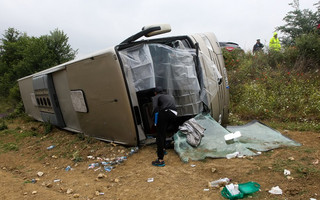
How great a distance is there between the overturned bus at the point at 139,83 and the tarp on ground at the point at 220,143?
58 cm

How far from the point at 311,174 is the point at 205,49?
133 inches

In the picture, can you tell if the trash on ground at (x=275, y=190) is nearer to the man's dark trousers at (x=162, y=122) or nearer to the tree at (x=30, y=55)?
the man's dark trousers at (x=162, y=122)

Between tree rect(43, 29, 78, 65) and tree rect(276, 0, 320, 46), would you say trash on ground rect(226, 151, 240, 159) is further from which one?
tree rect(43, 29, 78, 65)

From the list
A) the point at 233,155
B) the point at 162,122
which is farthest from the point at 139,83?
the point at 233,155

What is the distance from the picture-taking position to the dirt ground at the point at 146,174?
10.9 feet

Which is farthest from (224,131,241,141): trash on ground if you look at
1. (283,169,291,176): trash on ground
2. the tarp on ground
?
(283,169,291,176): trash on ground

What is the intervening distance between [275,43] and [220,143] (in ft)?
29.3

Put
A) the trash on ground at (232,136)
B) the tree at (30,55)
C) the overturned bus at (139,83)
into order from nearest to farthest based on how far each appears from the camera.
Result: 1. the trash on ground at (232,136)
2. the overturned bus at (139,83)
3. the tree at (30,55)

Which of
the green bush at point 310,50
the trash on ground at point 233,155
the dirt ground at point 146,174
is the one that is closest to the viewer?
the dirt ground at point 146,174

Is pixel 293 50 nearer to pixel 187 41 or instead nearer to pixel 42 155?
pixel 187 41

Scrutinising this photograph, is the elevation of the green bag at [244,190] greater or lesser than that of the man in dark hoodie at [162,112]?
lesser

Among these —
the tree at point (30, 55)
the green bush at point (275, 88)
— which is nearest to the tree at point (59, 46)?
the tree at point (30, 55)

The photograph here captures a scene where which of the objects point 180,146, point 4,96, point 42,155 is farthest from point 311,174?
point 4,96

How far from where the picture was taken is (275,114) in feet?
24.4
